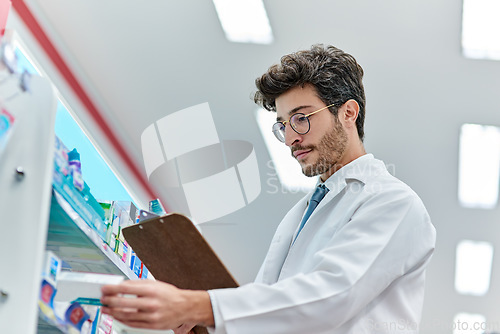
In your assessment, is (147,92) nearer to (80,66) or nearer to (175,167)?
(80,66)

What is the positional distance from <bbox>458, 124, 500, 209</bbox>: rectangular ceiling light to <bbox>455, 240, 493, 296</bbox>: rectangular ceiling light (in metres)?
0.75

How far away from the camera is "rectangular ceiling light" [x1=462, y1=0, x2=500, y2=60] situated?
3918 millimetres

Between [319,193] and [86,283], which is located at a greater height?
[319,193]

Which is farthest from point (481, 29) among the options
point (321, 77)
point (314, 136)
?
point (314, 136)

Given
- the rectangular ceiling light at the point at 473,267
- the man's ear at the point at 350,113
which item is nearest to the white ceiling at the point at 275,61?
the rectangular ceiling light at the point at 473,267

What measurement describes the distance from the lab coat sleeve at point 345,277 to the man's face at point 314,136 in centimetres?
49

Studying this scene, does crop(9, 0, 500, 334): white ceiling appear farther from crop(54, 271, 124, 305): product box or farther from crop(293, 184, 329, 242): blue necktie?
crop(54, 271, 124, 305): product box

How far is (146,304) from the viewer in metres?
Answer: 1.47

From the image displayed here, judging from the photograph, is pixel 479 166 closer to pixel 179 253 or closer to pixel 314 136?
pixel 314 136

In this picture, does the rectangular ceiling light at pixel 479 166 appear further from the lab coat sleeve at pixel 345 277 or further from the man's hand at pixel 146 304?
the man's hand at pixel 146 304

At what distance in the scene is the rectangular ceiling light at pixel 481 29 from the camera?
3918 millimetres

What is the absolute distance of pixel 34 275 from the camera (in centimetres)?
145

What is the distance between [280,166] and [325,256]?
397 cm

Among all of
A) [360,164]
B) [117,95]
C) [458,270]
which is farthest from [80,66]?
[458,270]
